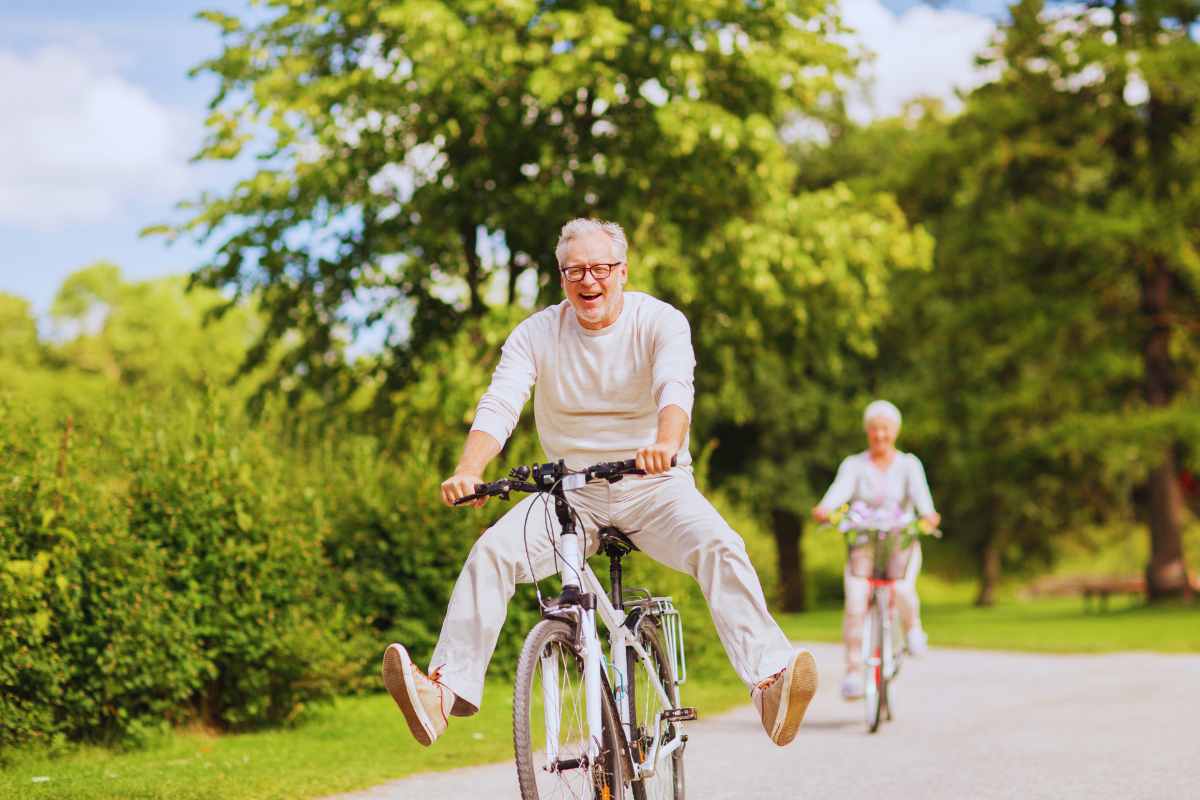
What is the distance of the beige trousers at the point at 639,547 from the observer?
4957mm

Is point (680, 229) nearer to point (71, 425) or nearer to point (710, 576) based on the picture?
point (71, 425)

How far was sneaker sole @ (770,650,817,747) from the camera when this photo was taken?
4941mm

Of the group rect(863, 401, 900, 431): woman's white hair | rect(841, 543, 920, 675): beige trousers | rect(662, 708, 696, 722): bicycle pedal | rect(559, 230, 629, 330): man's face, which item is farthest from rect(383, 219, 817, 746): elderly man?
rect(841, 543, 920, 675): beige trousers

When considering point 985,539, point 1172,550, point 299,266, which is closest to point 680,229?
point 299,266

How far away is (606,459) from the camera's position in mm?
5270

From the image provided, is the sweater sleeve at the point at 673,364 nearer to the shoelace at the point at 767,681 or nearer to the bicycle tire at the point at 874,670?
the shoelace at the point at 767,681

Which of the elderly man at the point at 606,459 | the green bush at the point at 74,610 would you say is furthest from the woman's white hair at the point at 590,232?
the green bush at the point at 74,610

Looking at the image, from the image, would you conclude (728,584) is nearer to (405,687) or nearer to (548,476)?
(548,476)

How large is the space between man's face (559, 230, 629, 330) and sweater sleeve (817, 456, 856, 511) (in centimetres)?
517

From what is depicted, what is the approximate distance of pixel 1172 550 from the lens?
29047mm

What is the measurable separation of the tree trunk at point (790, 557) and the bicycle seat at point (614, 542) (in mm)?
Result: 32306

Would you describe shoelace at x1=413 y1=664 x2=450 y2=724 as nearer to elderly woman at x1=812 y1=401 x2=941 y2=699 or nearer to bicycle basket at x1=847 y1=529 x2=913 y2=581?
elderly woman at x1=812 y1=401 x2=941 y2=699

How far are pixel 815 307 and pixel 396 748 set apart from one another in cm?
1172

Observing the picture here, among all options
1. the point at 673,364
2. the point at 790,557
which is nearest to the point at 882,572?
the point at 673,364
